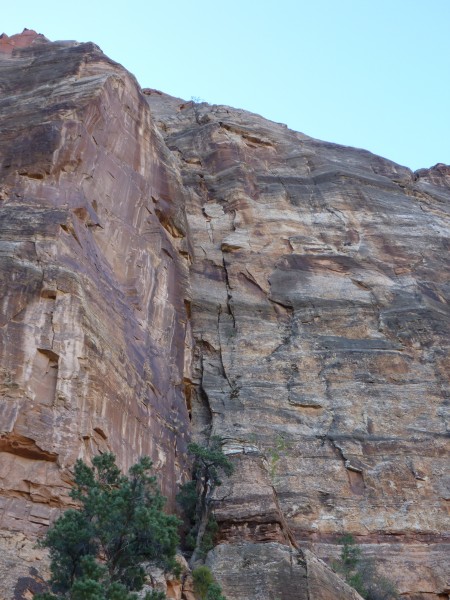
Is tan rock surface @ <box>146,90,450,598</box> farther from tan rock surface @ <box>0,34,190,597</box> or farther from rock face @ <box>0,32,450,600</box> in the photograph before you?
tan rock surface @ <box>0,34,190,597</box>

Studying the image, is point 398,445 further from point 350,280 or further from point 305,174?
point 305,174

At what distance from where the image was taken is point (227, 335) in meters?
30.1

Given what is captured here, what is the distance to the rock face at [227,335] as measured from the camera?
750 inches

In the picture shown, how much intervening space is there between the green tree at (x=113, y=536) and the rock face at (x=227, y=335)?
1.15 metres

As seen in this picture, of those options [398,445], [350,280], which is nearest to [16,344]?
[398,445]

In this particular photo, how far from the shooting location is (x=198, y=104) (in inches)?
1997

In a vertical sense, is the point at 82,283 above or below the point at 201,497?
above

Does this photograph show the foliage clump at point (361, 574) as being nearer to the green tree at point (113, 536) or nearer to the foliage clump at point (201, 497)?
the foliage clump at point (201, 497)

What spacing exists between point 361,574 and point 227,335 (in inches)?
438

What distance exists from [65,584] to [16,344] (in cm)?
652

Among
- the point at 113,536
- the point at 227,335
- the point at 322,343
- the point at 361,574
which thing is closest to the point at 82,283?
the point at 113,536

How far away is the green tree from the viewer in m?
14.8

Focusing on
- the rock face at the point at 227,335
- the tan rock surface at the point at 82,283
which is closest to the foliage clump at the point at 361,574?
the rock face at the point at 227,335

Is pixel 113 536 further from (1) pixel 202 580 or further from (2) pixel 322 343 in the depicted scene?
Result: (2) pixel 322 343
